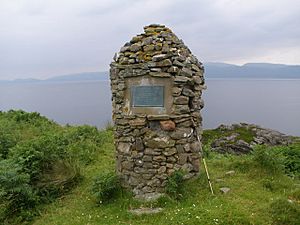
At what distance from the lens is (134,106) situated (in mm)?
8781

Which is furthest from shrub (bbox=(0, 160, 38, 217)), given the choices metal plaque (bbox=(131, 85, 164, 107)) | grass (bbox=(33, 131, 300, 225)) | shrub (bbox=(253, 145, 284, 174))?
shrub (bbox=(253, 145, 284, 174))

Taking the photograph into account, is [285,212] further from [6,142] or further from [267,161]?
[6,142]

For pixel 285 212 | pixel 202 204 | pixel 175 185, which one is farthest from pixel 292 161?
pixel 202 204

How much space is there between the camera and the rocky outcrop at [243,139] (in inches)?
691

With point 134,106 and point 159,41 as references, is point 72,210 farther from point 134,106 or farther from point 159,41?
point 159,41

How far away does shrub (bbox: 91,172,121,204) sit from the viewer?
8.81 m

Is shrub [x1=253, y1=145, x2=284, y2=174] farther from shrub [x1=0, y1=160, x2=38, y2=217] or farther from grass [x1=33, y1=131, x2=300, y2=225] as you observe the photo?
shrub [x1=0, y1=160, x2=38, y2=217]

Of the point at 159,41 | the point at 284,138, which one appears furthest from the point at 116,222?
the point at 284,138

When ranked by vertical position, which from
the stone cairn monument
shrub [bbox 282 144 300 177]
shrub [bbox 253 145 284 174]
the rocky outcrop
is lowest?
the rocky outcrop

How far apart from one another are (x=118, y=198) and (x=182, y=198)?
64.6 inches

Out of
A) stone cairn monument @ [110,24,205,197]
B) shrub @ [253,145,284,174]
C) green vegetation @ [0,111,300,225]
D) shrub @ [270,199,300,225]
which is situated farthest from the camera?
shrub @ [253,145,284,174]

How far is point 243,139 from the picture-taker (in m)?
19.3

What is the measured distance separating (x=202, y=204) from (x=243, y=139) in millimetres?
12205

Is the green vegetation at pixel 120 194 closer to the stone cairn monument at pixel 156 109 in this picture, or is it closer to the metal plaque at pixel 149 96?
the stone cairn monument at pixel 156 109
